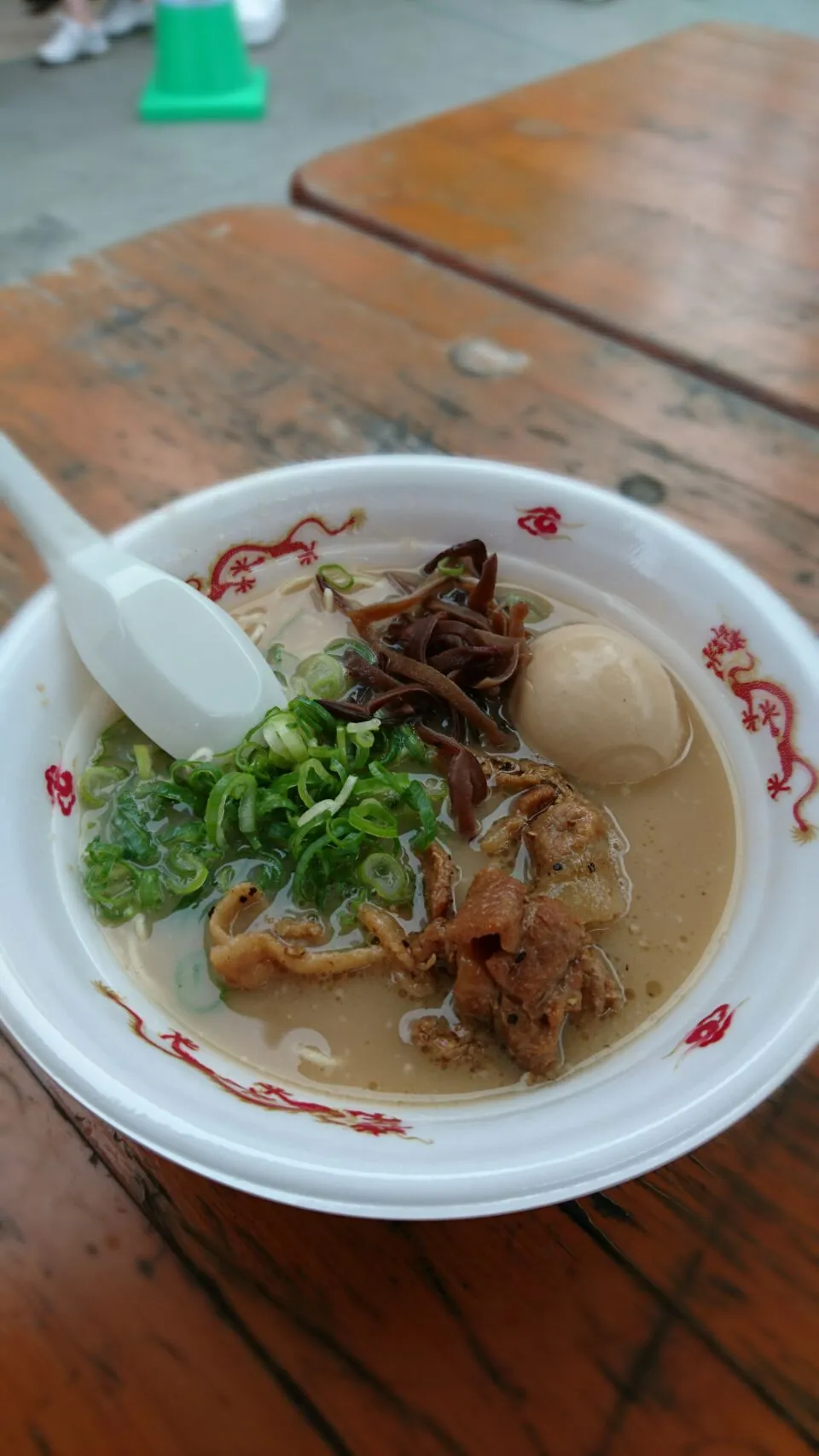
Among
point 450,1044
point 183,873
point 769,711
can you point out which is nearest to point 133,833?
point 183,873

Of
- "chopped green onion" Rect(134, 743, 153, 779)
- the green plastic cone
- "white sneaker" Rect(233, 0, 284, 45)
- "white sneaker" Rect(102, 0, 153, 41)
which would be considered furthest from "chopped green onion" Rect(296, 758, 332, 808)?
"white sneaker" Rect(102, 0, 153, 41)

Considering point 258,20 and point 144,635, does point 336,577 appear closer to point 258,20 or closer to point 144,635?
point 144,635

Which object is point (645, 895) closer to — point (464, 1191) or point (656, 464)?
point (464, 1191)

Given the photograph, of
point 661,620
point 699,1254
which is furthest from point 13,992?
point 661,620

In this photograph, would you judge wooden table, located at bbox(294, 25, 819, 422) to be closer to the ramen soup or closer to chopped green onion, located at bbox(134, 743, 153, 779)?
the ramen soup

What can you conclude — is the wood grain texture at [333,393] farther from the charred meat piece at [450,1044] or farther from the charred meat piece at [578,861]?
the charred meat piece at [450,1044]
